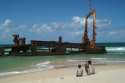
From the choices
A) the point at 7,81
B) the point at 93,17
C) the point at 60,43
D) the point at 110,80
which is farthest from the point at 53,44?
the point at 110,80

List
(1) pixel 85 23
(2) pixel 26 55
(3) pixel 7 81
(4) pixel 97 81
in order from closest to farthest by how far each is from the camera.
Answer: (4) pixel 97 81, (3) pixel 7 81, (2) pixel 26 55, (1) pixel 85 23

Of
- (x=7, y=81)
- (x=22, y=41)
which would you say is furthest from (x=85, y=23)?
(x=7, y=81)

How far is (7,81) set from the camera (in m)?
16.6

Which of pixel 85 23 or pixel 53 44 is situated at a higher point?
pixel 85 23

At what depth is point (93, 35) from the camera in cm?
4603

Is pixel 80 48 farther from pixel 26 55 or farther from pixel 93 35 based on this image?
pixel 26 55

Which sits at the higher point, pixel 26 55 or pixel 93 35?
pixel 93 35

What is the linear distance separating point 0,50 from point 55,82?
3209 centimetres

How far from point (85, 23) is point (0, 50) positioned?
14.8 m

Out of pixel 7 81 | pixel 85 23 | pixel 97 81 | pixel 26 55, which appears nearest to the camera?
pixel 97 81

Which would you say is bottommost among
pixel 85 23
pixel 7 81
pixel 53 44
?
pixel 7 81

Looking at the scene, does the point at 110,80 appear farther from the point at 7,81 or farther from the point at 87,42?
the point at 87,42

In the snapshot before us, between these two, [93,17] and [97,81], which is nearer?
[97,81]

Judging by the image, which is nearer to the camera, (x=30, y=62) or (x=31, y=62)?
(x=31, y=62)
